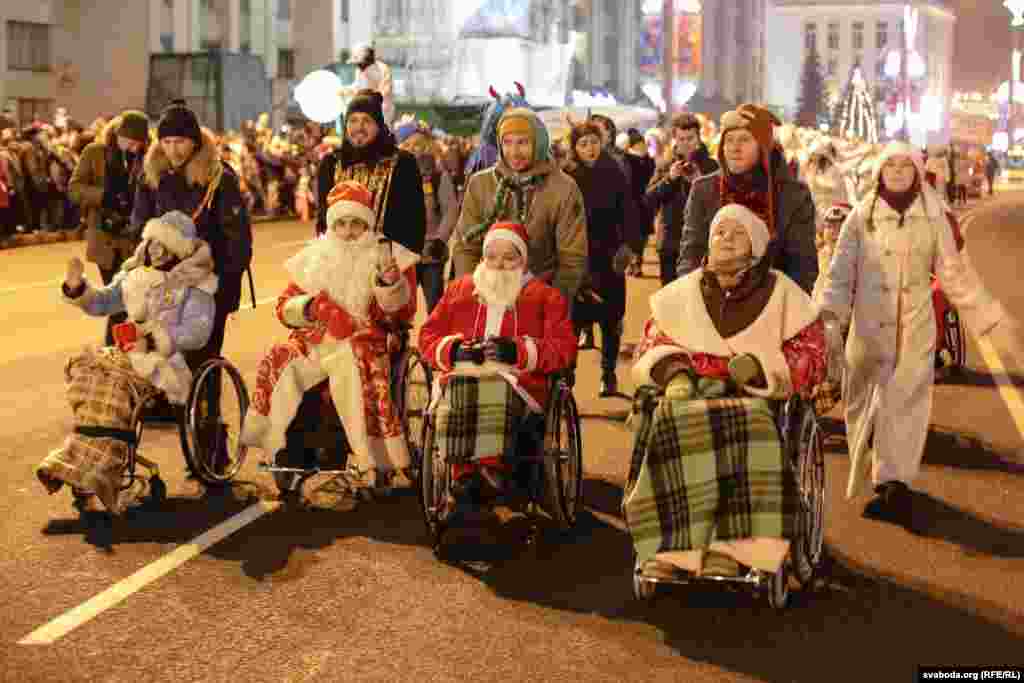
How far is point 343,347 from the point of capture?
30.1ft

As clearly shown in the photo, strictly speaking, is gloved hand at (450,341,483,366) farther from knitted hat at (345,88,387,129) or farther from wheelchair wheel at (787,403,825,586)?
knitted hat at (345,88,387,129)

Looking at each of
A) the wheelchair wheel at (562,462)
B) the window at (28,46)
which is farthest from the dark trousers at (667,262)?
the window at (28,46)

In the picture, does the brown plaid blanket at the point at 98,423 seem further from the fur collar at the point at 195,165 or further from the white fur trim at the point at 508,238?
the white fur trim at the point at 508,238

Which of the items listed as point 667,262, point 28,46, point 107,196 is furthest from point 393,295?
point 28,46

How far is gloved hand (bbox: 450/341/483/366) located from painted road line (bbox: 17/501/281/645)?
133cm

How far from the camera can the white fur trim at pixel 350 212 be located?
30.5 feet

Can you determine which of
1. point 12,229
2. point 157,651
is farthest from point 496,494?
point 12,229

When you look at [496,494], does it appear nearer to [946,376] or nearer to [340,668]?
[340,668]

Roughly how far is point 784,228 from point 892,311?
828 millimetres

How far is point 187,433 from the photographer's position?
363 inches

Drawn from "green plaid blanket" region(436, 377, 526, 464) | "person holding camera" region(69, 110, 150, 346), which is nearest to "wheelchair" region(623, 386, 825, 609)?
"green plaid blanket" region(436, 377, 526, 464)

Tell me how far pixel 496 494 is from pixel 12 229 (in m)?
22.3

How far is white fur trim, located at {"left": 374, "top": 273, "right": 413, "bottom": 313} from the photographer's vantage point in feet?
30.0

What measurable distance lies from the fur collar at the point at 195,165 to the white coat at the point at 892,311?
10.9 feet
